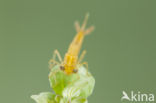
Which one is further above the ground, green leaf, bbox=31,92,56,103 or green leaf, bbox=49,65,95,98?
green leaf, bbox=49,65,95,98

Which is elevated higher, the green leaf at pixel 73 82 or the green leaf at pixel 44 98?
the green leaf at pixel 73 82

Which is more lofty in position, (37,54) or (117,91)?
(37,54)

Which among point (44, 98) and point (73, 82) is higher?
point (73, 82)

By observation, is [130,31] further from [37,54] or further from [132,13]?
[37,54]

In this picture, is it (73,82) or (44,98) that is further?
(73,82)

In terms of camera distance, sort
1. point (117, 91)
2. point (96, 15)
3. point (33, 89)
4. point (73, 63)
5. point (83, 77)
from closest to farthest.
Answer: point (83, 77)
point (73, 63)
point (33, 89)
point (117, 91)
point (96, 15)

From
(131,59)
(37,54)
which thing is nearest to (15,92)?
(37,54)

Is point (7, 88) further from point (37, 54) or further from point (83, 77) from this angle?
point (83, 77)

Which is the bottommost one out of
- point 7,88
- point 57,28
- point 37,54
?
point 7,88

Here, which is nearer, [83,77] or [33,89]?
[83,77]

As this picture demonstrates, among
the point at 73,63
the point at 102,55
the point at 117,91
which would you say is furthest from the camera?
the point at 102,55
